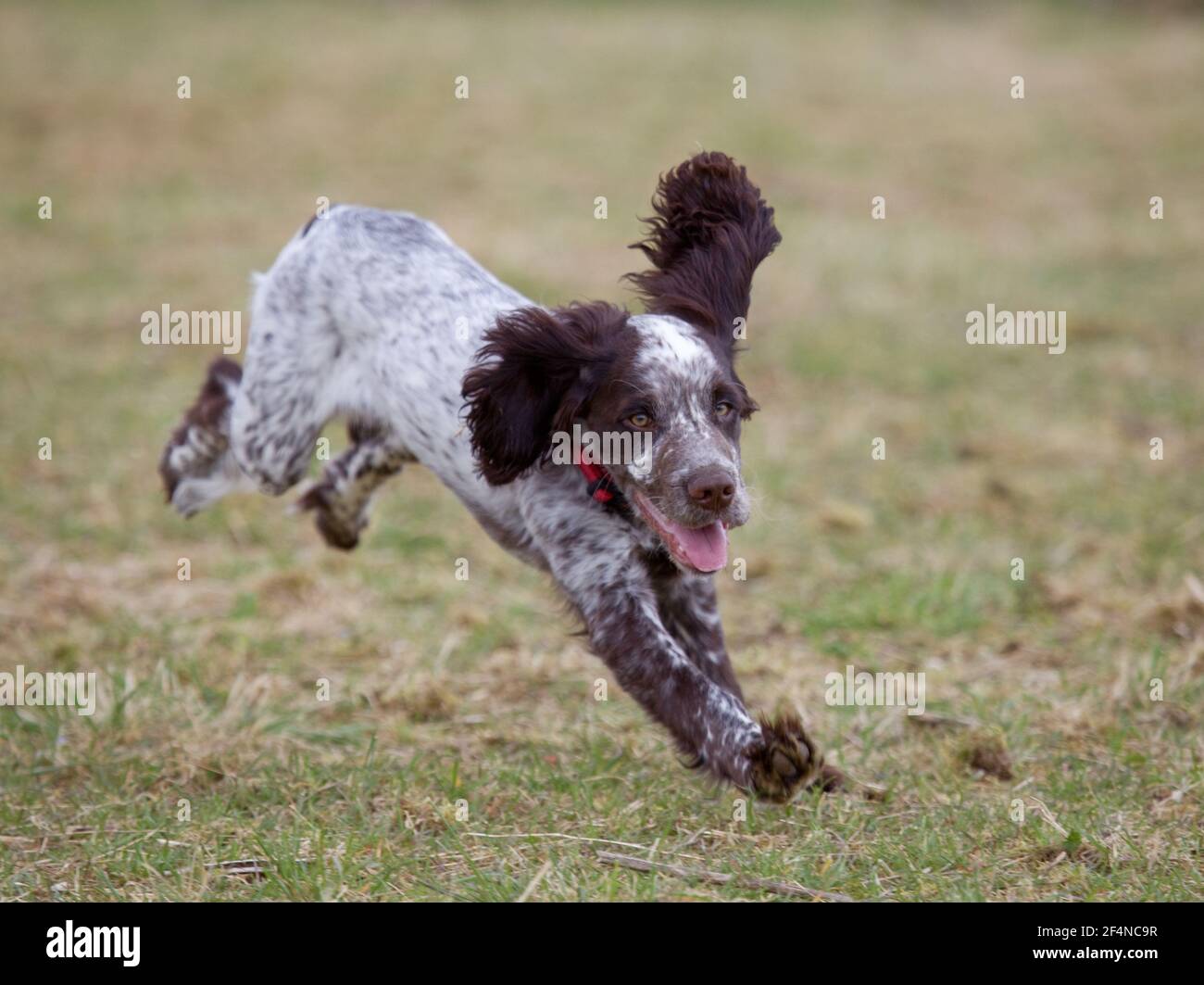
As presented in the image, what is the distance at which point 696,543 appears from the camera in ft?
12.3

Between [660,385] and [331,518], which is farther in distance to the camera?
[331,518]

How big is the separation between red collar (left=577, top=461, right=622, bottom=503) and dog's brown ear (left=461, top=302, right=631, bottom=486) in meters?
0.13

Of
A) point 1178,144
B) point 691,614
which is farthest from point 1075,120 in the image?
point 691,614

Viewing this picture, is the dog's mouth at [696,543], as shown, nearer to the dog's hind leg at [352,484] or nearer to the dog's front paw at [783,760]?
the dog's front paw at [783,760]

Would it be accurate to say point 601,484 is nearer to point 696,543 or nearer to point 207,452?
point 696,543

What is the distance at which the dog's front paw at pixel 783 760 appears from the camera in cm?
369

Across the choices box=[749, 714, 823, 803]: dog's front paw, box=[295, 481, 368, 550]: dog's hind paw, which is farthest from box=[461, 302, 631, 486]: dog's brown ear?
box=[295, 481, 368, 550]: dog's hind paw

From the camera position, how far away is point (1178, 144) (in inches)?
556

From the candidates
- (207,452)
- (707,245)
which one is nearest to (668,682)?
(707,245)

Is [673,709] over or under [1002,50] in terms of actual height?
under

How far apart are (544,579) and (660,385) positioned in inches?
41.0

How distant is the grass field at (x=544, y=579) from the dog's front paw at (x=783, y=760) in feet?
0.36
